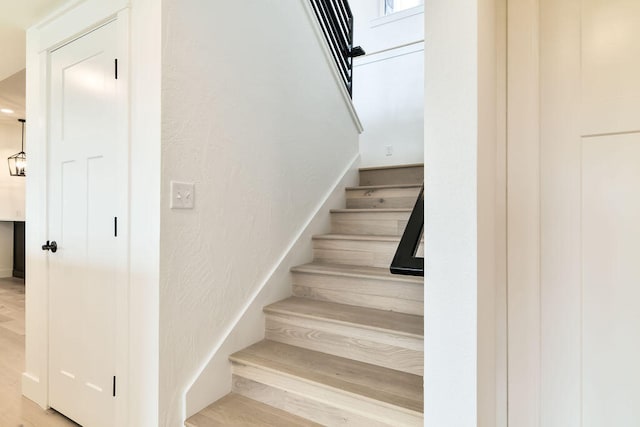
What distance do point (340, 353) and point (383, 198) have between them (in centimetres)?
130

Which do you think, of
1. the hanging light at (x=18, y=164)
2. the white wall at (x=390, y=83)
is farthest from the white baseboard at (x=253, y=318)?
the hanging light at (x=18, y=164)

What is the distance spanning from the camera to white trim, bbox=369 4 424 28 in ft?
12.4

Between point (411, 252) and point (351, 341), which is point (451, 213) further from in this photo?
point (351, 341)

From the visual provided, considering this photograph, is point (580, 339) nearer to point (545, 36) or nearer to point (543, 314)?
point (543, 314)

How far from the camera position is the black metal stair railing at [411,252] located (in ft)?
3.41

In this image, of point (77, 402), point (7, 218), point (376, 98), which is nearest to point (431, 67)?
point (77, 402)

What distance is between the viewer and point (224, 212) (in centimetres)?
169

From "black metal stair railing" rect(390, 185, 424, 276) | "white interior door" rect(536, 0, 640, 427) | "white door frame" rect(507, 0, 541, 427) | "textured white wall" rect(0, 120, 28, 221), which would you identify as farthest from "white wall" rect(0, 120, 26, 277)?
"white interior door" rect(536, 0, 640, 427)

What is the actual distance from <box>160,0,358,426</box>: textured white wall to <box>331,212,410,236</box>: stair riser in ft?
0.88

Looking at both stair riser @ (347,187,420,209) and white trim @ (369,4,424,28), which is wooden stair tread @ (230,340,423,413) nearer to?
stair riser @ (347,187,420,209)

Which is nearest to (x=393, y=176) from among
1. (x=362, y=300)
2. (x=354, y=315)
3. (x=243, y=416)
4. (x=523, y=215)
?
(x=362, y=300)

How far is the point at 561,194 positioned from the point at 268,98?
157 centimetres

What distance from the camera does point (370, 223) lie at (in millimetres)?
2387

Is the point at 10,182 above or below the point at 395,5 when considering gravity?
below
